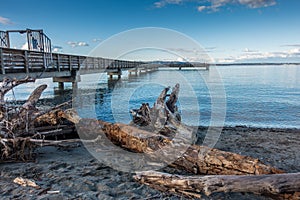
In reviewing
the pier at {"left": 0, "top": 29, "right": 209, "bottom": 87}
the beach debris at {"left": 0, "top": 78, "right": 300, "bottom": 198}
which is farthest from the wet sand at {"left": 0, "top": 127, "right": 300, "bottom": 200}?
the pier at {"left": 0, "top": 29, "right": 209, "bottom": 87}

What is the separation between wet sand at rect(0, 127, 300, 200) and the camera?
11.1 feet

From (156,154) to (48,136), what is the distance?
128 inches

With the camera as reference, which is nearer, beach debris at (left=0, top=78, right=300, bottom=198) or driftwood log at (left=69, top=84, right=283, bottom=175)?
beach debris at (left=0, top=78, right=300, bottom=198)

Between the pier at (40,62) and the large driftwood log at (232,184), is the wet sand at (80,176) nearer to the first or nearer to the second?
the large driftwood log at (232,184)

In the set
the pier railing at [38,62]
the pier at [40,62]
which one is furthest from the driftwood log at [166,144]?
the pier railing at [38,62]

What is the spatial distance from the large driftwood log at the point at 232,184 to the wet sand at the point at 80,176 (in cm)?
15

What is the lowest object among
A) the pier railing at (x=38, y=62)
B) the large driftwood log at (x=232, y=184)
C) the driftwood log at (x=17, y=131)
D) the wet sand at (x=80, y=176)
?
the wet sand at (x=80, y=176)

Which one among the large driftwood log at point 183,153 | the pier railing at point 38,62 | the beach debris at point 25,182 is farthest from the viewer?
the pier railing at point 38,62

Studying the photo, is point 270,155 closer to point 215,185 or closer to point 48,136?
point 215,185

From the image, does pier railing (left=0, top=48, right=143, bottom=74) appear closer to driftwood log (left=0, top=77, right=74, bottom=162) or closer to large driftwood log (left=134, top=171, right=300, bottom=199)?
driftwood log (left=0, top=77, right=74, bottom=162)

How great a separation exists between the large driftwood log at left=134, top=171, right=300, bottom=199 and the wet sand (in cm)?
15

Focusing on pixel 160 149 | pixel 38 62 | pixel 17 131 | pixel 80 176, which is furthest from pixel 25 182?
pixel 38 62

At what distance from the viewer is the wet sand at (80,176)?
3375 mm

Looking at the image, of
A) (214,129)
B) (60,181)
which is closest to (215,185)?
(60,181)
